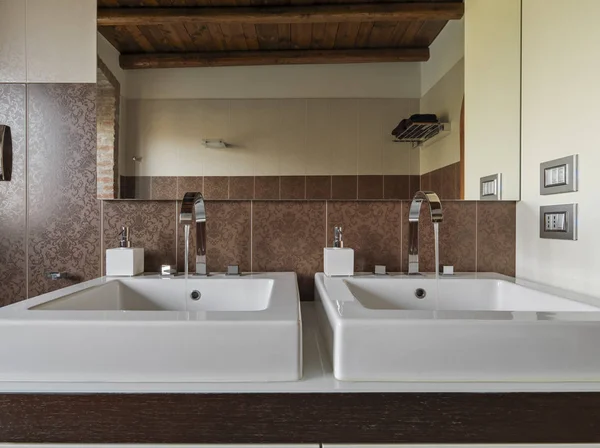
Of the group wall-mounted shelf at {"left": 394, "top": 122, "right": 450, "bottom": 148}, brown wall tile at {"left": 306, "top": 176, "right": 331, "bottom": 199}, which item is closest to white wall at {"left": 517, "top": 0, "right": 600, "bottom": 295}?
wall-mounted shelf at {"left": 394, "top": 122, "right": 450, "bottom": 148}

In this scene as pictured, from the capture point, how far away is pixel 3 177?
137 centimetres

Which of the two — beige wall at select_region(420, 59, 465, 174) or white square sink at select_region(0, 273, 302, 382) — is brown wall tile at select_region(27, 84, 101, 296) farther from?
beige wall at select_region(420, 59, 465, 174)

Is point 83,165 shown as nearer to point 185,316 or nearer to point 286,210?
point 286,210

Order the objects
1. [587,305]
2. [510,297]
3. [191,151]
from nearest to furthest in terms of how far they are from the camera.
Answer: [587,305] → [510,297] → [191,151]

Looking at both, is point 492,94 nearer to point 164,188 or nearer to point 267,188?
point 267,188

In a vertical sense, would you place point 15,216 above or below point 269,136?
below

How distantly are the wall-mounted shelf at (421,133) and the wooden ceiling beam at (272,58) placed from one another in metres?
0.22

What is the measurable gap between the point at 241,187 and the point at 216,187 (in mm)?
82

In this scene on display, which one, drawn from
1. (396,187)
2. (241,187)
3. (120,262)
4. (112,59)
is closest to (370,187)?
(396,187)

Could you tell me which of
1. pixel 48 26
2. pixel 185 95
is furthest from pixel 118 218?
pixel 48 26

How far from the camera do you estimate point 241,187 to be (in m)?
1.34

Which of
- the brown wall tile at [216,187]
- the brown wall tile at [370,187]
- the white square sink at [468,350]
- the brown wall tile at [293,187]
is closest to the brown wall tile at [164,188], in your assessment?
the brown wall tile at [216,187]

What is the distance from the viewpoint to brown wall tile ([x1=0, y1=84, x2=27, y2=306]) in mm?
1372

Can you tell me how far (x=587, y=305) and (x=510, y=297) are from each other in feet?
0.95
